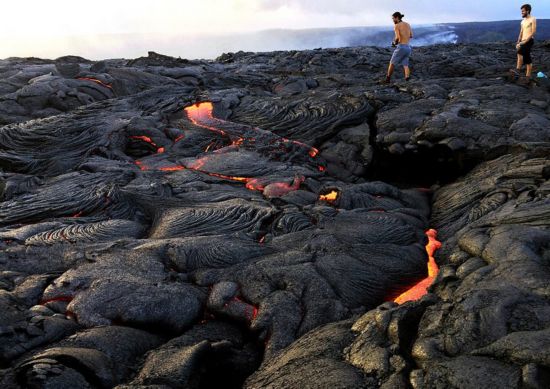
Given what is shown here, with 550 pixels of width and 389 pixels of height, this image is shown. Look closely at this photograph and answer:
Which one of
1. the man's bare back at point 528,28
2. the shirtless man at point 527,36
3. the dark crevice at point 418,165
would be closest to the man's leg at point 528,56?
the shirtless man at point 527,36

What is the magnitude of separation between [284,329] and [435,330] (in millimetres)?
1672

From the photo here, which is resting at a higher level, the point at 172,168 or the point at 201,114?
the point at 201,114

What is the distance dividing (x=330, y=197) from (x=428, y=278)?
98.5 inches

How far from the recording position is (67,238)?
21.3 feet

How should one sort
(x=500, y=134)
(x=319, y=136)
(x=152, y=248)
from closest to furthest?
(x=152, y=248), (x=500, y=134), (x=319, y=136)

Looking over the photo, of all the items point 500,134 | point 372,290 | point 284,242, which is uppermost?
point 500,134

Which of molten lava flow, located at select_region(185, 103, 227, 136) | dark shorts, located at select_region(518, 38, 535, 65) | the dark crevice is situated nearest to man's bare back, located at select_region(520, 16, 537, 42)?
dark shorts, located at select_region(518, 38, 535, 65)

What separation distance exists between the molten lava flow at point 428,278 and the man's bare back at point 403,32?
8768mm

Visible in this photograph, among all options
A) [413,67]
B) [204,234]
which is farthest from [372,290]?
[413,67]

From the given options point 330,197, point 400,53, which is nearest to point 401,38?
point 400,53

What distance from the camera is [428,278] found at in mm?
6047

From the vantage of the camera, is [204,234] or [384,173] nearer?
[204,234]

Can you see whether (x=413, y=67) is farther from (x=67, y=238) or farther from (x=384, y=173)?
(x=67, y=238)

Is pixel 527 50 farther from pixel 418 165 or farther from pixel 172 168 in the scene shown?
pixel 172 168
